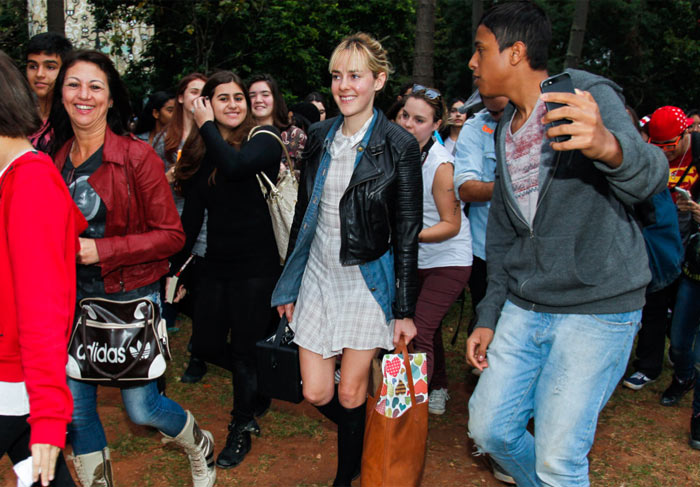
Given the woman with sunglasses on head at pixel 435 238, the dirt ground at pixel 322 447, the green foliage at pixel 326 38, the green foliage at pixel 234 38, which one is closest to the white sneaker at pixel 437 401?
the dirt ground at pixel 322 447

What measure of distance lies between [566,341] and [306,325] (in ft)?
4.59

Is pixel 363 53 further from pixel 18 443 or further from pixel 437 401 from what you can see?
pixel 437 401

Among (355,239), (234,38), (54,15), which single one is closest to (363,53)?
(355,239)

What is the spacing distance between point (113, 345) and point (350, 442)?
1.37 meters

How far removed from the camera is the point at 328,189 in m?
3.31

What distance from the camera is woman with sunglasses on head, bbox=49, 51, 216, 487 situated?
9.77 ft

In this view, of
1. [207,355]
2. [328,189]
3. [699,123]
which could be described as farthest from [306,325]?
[699,123]

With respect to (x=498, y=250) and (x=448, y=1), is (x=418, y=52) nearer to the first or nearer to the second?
(x=498, y=250)

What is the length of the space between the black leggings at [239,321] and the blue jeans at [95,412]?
0.81 m

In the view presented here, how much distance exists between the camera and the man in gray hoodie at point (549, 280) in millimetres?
2447

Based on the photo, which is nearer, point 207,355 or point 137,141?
point 137,141

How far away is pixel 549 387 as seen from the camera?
2551mm

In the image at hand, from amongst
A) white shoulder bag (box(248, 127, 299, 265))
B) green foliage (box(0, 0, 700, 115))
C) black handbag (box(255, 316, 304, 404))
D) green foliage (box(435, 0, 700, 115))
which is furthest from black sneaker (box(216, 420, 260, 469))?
green foliage (box(435, 0, 700, 115))

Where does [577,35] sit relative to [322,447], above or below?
above
